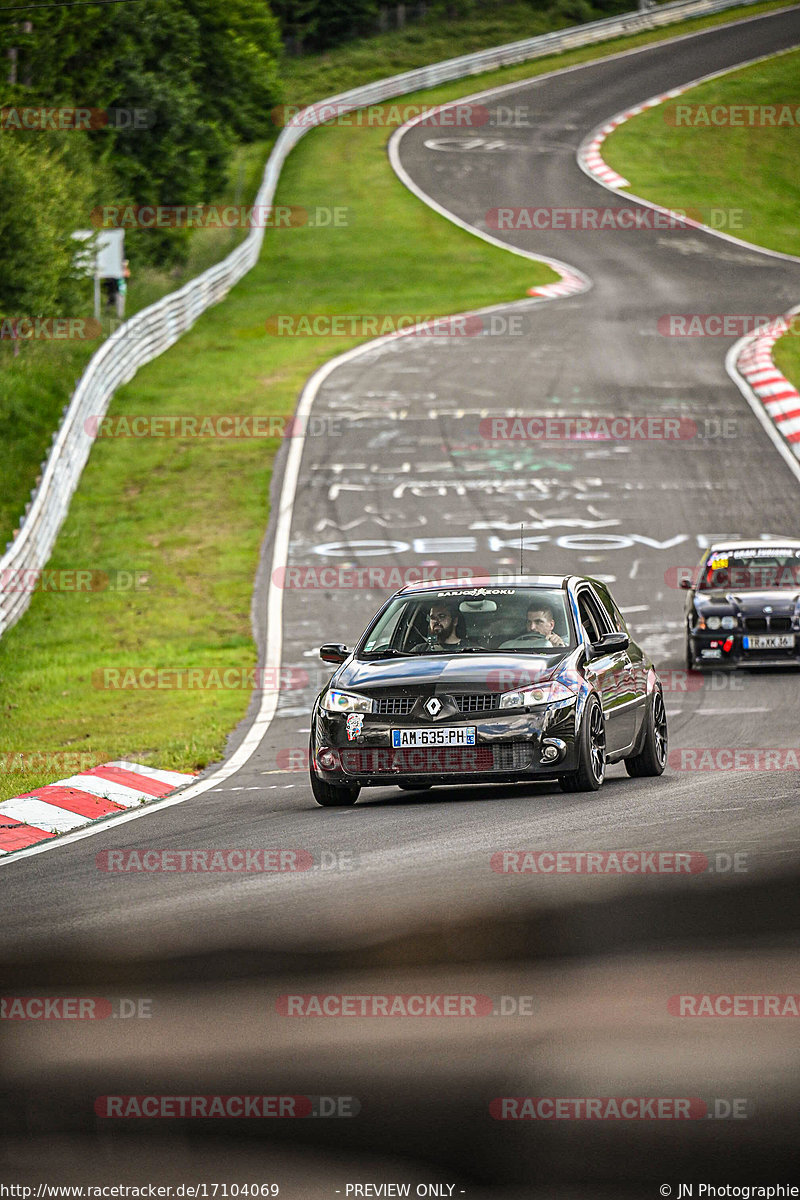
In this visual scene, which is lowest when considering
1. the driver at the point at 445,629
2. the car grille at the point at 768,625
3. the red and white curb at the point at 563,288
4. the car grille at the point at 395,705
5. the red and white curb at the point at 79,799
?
the red and white curb at the point at 563,288

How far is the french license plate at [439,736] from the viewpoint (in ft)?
35.3

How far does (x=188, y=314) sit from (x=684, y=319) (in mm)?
12474

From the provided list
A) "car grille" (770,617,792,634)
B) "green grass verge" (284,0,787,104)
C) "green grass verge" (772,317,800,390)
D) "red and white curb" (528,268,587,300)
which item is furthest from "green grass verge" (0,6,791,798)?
"green grass verge" (284,0,787,104)

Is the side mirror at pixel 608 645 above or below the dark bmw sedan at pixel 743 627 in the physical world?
above

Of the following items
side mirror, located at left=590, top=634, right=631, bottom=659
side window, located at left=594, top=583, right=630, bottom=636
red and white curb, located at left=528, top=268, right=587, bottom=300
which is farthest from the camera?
red and white curb, located at left=528, top=268, right=587, bottom=300

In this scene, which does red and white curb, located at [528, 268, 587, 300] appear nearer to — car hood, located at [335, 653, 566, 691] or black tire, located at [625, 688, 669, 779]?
black tire, located at [625, 688, 669, 779]

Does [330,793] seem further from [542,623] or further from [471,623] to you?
[542,623]

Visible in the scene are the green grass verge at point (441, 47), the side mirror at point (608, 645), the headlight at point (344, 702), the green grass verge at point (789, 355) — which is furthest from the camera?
the green grass verge at point (441, 47)

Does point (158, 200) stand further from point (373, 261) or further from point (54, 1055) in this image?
point (54, 1055)

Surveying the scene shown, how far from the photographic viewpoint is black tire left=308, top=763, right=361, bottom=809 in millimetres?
11328

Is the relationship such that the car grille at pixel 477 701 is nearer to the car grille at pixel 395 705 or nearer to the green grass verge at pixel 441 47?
the car grille at pixel 395 705

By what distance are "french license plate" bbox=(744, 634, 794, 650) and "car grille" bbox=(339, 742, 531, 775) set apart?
9.07 m

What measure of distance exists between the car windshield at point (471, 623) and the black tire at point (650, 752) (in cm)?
126

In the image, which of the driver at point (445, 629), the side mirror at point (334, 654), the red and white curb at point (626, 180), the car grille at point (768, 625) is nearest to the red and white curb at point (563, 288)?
the red and white curb at point (626, 180)
